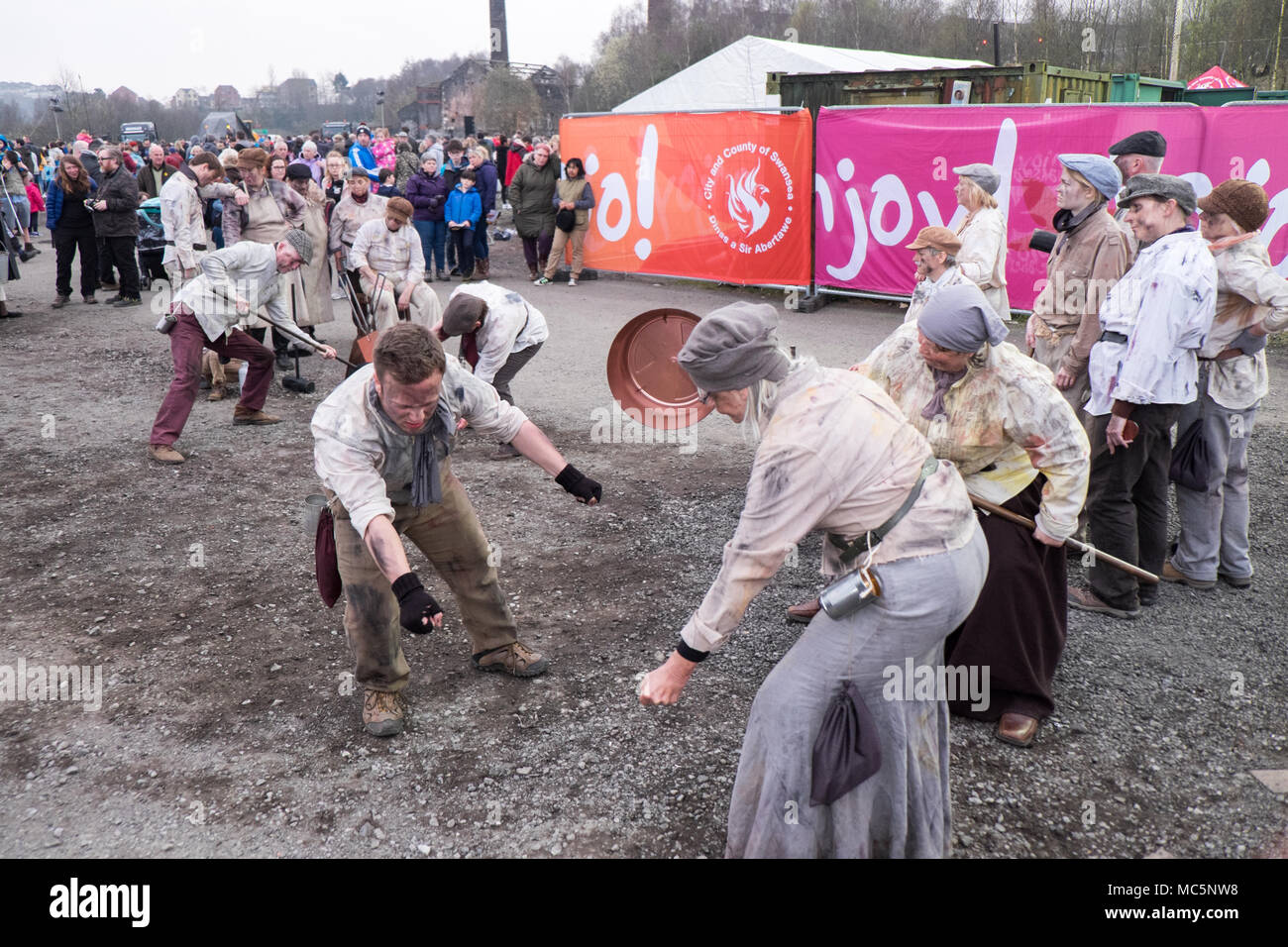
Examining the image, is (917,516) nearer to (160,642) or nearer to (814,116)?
(160,642)

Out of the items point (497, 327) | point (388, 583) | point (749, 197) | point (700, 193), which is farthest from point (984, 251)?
point (700, 193)

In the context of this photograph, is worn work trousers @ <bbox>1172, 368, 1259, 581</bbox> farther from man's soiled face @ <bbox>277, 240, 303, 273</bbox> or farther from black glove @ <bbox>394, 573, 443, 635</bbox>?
man's soiled face @ <bbox>277, 240, 303, 273</bbox>

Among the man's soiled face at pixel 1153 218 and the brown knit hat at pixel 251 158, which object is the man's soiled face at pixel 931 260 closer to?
the man's soiled face at pixel 1153 218

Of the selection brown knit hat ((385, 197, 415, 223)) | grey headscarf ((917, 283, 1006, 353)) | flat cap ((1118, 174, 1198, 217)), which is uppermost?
brown knit hat ((385, 197, 415, 223))

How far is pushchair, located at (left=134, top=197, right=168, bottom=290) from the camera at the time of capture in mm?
13453

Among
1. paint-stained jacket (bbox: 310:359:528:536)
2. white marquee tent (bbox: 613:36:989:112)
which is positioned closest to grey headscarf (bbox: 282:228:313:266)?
paint-stained jacket (bbox: 310:359:528:536)

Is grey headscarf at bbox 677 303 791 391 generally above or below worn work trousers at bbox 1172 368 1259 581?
above

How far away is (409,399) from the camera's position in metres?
3.31

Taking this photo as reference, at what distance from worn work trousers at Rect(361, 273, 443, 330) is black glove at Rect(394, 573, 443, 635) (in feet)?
18.6

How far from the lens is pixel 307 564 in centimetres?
549

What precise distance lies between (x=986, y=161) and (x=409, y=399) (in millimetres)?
8537

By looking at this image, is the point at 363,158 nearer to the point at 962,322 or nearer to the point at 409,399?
the point at 409,399

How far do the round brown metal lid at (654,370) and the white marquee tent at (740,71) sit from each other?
53.0 feet

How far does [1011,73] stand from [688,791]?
11.2 m
